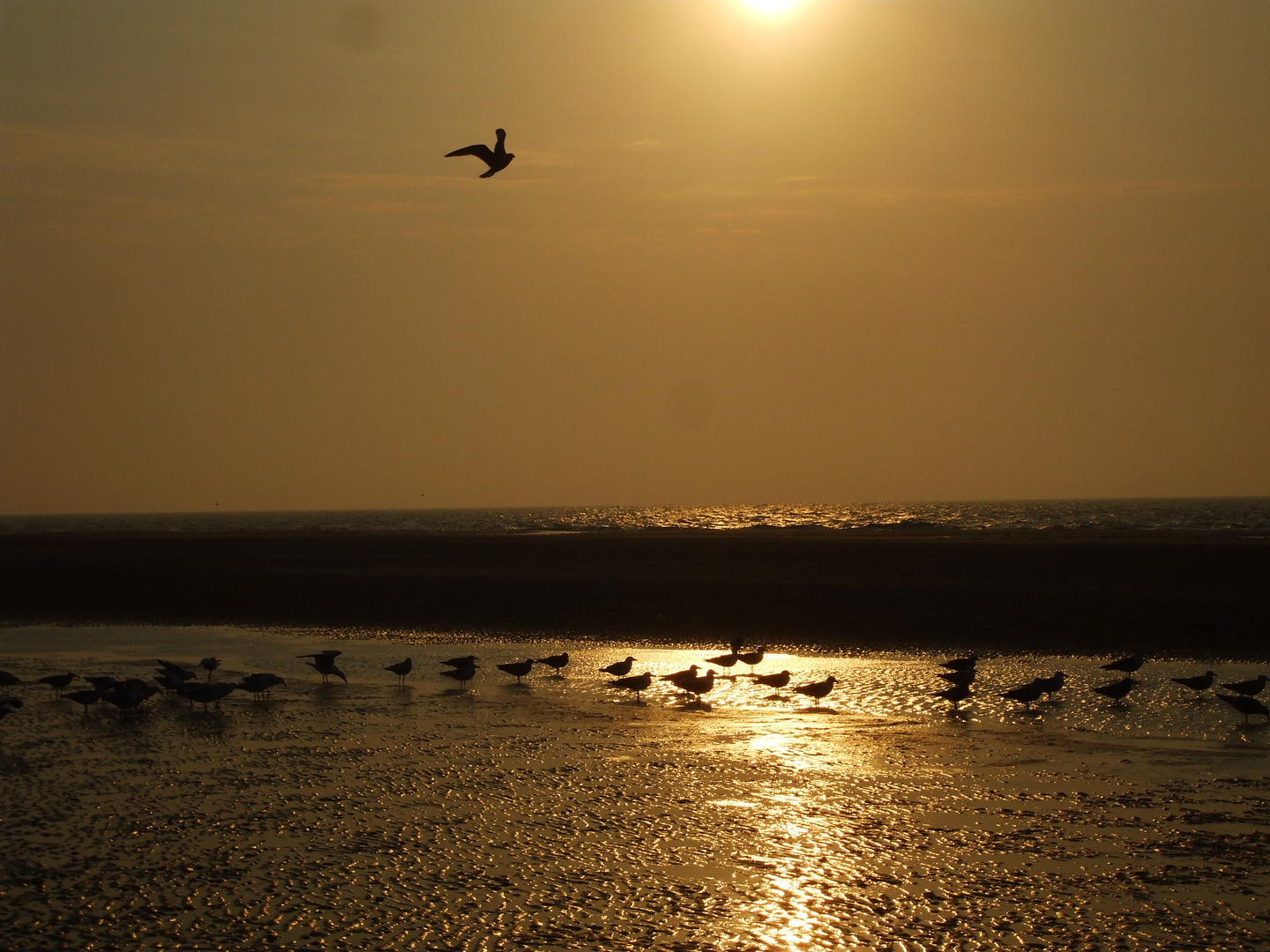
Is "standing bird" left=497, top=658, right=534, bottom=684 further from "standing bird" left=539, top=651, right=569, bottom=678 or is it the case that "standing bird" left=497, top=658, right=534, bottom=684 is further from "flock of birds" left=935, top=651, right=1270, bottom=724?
"flock of birds" left=935, top=651, right=1270, bottom=724

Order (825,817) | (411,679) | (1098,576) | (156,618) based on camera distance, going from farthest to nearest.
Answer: (1098,576)
(156,618)
(411,679)
(825,817)

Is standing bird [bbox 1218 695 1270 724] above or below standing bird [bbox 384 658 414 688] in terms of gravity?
above

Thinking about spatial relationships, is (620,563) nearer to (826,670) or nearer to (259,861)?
(826,670)

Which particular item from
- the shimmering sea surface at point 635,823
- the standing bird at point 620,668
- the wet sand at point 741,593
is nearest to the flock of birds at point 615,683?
the standing bird at point 620,668

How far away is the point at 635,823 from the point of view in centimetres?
931

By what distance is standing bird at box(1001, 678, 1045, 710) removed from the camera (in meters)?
14.9

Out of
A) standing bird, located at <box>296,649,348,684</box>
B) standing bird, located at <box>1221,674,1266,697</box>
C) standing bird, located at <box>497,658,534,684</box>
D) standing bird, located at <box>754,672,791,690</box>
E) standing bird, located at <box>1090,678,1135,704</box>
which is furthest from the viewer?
standing bird, located at <box>497,658,534,684</box>

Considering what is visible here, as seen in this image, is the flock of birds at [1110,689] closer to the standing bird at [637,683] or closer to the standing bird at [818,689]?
the standing bird at [818,689]

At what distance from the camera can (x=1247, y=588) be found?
2731cm

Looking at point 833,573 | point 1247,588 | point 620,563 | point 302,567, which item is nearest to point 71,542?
point 302,567


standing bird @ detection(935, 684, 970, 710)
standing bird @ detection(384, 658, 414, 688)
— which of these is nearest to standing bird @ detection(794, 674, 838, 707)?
standing bird @ detection(935, 684, 970, 710)

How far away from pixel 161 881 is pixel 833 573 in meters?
26.5

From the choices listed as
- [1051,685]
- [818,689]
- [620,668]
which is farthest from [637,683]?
[1051,685]

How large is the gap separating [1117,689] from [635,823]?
8.75m
